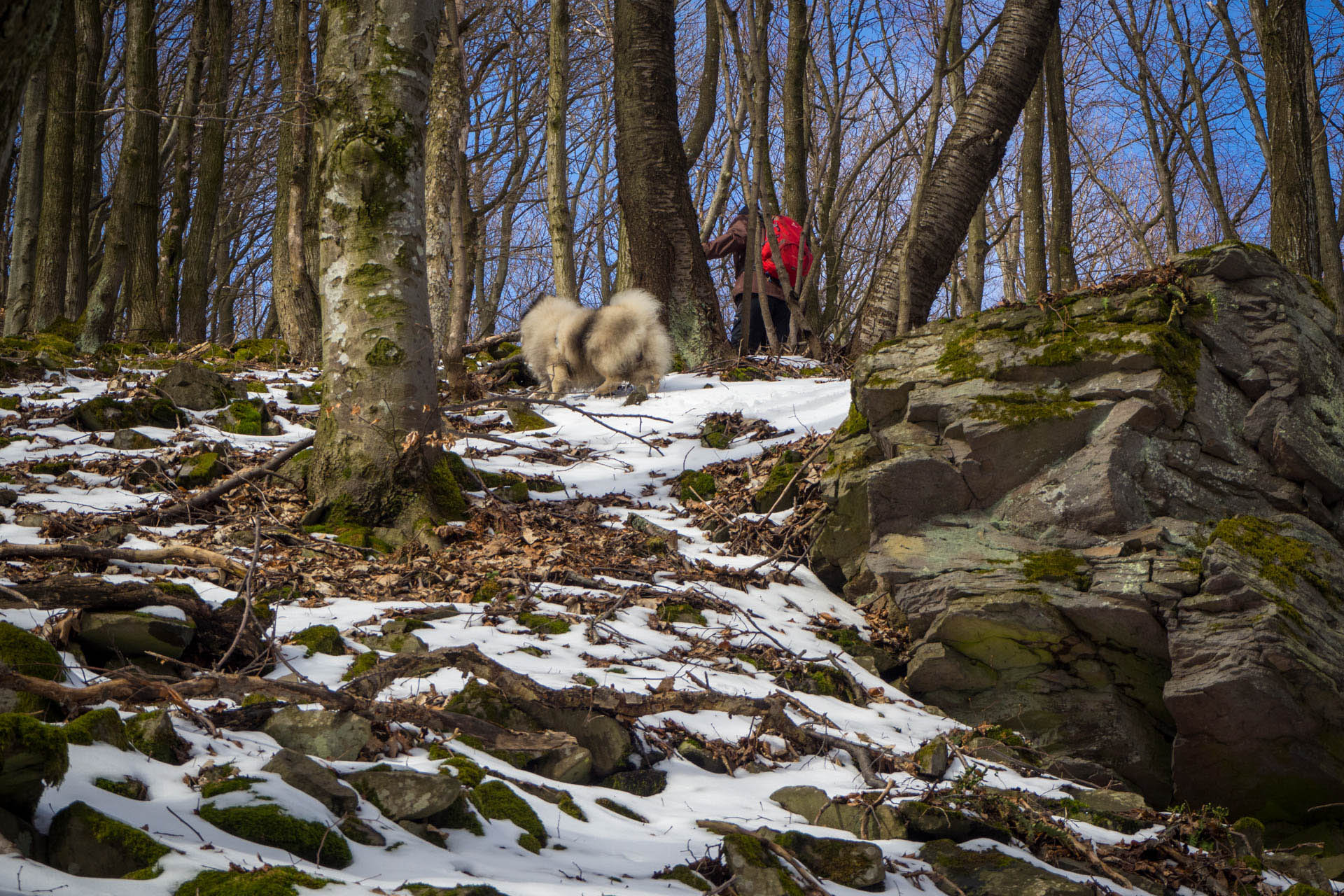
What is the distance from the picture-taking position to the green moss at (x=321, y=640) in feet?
11.8

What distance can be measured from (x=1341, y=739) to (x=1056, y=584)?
4.47 feet

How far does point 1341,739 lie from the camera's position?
416 cm

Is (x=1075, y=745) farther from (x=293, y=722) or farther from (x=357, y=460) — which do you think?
(x=357, y=460)

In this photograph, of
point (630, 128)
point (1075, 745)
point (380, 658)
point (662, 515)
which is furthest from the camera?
point (630, 128)

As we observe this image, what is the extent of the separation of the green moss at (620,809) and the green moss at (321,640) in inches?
54.1

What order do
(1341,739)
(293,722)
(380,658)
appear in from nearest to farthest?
1. (293,722)
2. (380,658)
3. (1341,739)

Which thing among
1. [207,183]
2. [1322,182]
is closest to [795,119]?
[1322,182]

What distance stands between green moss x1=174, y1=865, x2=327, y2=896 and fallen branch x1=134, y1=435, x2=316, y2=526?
400 cm

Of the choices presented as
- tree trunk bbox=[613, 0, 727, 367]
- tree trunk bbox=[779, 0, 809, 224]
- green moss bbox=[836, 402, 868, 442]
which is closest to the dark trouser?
tree trunk bbox=[779, 0, 809, 224]

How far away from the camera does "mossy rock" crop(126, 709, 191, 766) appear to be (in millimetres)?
2355

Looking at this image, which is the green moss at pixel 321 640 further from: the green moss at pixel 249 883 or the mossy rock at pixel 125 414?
the mossy rock at pixel 125 414

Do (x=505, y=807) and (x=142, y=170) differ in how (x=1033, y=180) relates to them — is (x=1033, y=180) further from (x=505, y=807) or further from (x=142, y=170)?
(x=505, y=807)

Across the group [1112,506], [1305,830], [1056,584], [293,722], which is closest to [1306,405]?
[1112,506]

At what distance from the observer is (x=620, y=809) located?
283cm
